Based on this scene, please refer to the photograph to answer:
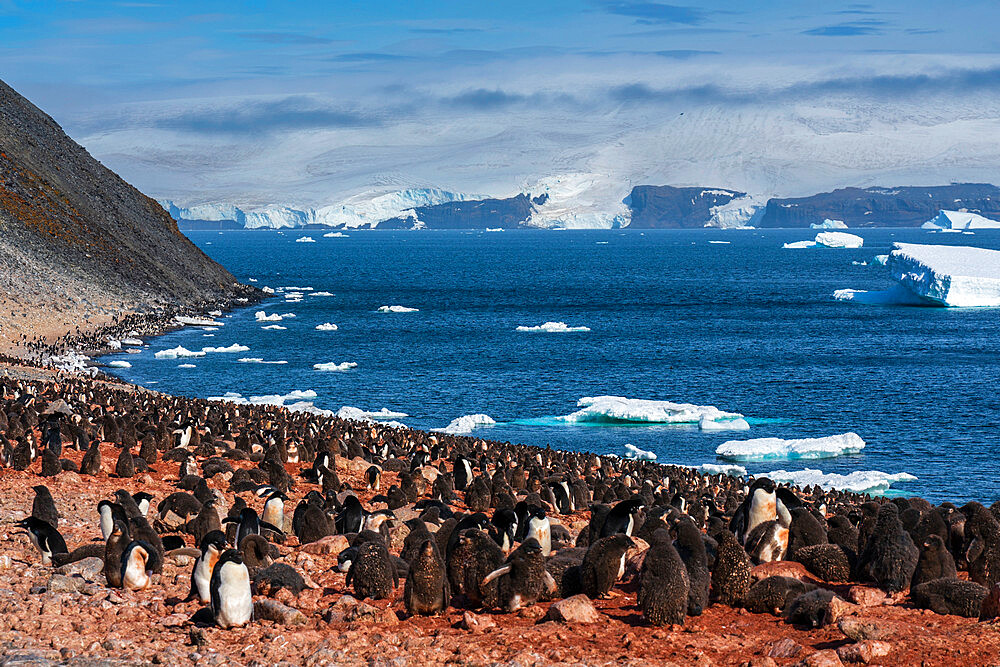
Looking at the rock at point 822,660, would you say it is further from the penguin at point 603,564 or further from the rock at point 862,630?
the penguin at point 603,564

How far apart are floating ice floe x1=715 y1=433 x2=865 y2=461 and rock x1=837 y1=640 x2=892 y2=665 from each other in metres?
26.5

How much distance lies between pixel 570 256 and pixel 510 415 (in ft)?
471

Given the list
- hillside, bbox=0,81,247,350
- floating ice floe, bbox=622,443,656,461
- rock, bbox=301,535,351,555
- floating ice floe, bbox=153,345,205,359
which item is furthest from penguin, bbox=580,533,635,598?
hillside, bbox=0,81,247,350

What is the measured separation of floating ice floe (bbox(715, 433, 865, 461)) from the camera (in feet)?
111

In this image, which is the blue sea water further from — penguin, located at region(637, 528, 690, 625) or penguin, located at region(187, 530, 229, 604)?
penguin, located at region(187, 530, 229, 604)

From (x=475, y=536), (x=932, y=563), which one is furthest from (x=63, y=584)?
(x=932, y=563)

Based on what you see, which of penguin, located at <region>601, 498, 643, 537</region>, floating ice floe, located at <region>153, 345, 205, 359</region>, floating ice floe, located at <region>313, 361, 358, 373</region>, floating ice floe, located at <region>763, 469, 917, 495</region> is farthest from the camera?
floating ice floe, located at <region>153, 345, 205, 359</region>

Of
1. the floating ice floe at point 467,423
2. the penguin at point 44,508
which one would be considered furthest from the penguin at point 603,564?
the floating ice floe at point 467,423

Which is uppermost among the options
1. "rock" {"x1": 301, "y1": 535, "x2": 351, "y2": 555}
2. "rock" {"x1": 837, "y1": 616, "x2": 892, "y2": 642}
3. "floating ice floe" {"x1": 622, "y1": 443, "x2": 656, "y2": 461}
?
"rock" {"x1": 837, "y1": 616, "x2": 892, "y2": 642}

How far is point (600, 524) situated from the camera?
12.4 m

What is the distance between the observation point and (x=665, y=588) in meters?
8.56

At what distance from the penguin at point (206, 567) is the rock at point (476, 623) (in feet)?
8.11

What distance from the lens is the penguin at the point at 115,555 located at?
1012 cm

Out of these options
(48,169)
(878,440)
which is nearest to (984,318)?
(878,440)
